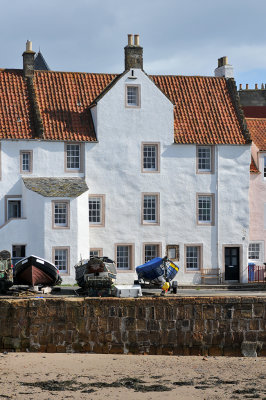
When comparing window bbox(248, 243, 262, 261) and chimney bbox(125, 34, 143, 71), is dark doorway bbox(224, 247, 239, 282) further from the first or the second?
chimney bbox(125, 34, 143, 71)

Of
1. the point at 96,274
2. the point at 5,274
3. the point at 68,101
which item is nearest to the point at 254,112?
the point at 68,101

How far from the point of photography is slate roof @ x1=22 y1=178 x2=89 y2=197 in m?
48.8

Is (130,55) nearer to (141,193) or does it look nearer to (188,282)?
(141,193)

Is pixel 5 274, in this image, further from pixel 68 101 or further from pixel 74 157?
pixel 68 101

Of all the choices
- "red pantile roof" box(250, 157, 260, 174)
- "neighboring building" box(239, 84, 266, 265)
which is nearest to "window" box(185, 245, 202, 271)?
"neighboring building" box(239, 84, 266, 265)

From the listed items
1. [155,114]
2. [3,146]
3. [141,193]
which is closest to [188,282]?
[141,193]

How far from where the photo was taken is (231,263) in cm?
5316

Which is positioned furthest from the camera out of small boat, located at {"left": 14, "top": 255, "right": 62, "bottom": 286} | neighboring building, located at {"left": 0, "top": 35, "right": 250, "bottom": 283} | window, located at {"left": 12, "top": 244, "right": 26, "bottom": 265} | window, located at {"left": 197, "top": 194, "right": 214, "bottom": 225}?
window, located at {"left": 197, "top": 194, "right": 214, "bottom": 225}

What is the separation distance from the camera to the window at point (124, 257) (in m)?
51.4

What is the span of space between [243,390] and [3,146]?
27485mm

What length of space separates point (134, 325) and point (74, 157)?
74.3ft

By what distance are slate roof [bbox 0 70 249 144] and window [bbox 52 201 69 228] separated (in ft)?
12.4

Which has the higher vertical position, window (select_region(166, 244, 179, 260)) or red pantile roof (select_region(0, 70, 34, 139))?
red pantile roof (select_region(0, 70, 34, 139))

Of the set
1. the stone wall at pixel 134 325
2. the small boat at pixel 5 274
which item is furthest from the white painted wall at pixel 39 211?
the stone wall at pixel 134 325
